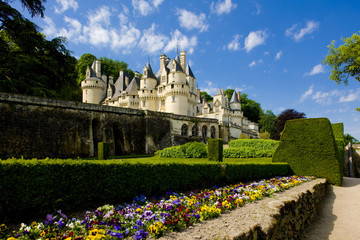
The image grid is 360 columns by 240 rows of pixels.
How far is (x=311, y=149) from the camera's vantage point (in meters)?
10.5

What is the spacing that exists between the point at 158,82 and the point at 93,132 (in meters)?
18.8

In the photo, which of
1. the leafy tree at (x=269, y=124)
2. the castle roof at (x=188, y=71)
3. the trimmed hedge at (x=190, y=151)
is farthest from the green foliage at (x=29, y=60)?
the leafy tree at (x=269, y=124)

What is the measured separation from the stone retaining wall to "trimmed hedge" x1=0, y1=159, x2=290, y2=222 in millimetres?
2551

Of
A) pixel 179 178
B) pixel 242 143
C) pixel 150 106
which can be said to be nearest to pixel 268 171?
pixel 179 178

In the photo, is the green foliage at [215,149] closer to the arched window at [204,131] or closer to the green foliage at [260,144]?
the green foliage at [260,144]

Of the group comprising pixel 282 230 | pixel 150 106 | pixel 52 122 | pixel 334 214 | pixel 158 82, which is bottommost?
pixel 334 214

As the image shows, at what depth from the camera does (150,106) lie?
34.4 metres

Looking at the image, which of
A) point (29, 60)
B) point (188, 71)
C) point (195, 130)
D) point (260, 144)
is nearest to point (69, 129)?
point (29, 60)

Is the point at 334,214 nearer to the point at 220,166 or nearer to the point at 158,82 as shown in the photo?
the point at 220,166

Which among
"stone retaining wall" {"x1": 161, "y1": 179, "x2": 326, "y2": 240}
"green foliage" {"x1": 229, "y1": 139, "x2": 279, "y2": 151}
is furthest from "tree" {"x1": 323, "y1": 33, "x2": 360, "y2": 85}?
"stone retaining wall" {"x1": 161, "y1": 179, "x2": 326, "y2": 240}

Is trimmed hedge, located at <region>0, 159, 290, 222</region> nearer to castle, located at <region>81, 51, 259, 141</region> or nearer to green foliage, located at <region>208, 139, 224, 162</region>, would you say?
green foliage, located at <region>208, 139, 224, 162</region>

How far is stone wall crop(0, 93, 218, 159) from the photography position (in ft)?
45.8

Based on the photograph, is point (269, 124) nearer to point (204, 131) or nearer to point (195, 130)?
point (204, 131)

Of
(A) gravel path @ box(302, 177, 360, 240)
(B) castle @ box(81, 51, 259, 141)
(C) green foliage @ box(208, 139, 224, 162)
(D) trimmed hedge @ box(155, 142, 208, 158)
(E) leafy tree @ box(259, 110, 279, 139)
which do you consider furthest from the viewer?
(E) leafy tree @ box(259, 110, 279, 139)
